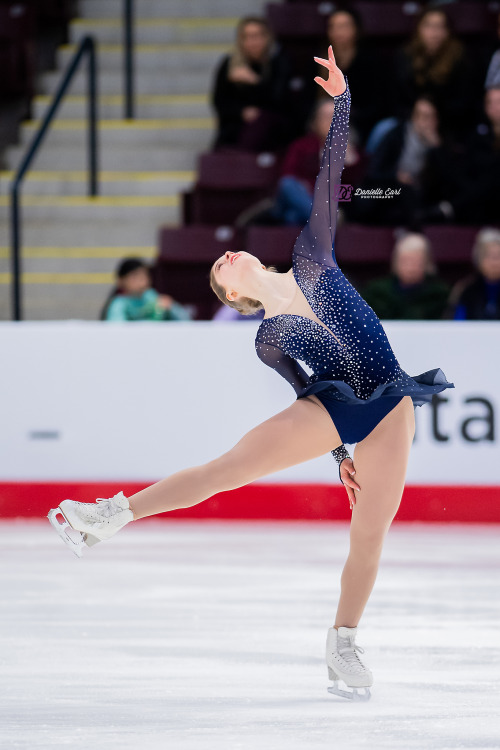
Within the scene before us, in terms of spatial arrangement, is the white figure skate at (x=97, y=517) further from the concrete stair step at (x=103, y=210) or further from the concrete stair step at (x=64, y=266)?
the concrete stair step at (x=103, y=210)

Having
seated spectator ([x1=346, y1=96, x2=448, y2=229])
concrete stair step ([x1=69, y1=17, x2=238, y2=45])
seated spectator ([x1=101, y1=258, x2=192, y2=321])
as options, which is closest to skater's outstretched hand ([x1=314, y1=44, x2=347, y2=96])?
seated spectator ([x1=101, y1=258, x2=192, y2=321])

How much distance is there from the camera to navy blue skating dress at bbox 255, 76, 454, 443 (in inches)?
119

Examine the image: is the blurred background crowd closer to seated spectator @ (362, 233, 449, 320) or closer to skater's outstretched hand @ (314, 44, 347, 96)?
seated spectator @ (362, 233, 449, 320)

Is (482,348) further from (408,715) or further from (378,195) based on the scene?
(408,715)

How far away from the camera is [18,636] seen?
11.7ft

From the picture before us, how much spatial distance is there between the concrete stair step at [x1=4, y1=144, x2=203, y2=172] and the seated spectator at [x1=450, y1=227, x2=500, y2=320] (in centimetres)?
282

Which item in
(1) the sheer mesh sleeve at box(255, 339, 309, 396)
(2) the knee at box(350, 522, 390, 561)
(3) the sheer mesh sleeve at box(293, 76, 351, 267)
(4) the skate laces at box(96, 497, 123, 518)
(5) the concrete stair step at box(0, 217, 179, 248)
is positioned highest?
(3) the sheer mesh sleeve at box(293, 76, 351, 267)

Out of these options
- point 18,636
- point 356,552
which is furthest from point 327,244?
point 18,636

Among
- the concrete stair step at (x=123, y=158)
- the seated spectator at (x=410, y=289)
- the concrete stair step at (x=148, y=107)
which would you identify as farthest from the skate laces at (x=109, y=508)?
the concrete stair step at (x=148, y=107)

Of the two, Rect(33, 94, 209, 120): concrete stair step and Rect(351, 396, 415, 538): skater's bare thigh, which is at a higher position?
Rect(351, 396, 415, 538): skater's bare thigh

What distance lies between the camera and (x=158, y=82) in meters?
8.82

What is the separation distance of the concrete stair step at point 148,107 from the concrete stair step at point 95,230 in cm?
94

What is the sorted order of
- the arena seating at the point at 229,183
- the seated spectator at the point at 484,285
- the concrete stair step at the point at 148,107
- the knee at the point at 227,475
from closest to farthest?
the knee at the point at 227,475, the seated spectator at the point at 484,285, the arena seating at the point at 229,183, the concrete stair step at the point at 148,107

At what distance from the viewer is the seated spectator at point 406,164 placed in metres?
6.71
